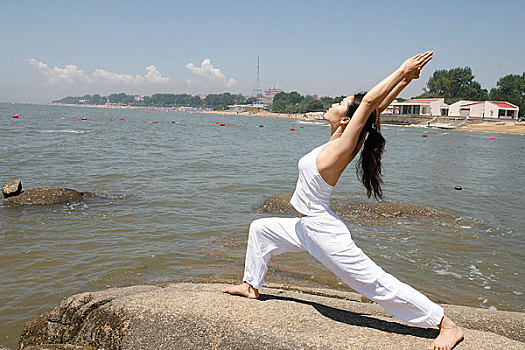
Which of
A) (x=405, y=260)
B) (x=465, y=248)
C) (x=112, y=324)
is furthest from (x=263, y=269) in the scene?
(x=465, y=248)

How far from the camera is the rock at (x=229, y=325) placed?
3.32m

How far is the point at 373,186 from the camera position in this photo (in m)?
3.75

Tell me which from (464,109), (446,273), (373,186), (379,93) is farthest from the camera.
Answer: (464,109)

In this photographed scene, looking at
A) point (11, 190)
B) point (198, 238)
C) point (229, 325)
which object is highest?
point (229, 325)

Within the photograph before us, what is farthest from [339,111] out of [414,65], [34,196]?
[34,196]

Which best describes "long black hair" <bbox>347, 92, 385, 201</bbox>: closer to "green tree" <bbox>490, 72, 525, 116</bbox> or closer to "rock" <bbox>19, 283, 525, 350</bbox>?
→ "rock" <bbox>19, 283, 525, 350</bbox>

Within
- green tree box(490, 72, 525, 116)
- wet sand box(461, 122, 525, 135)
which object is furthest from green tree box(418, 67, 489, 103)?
wet sand box(461, 122, 525, 135)

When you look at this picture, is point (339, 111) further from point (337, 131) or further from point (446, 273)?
point (446, 273)

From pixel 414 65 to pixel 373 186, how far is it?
44.0 inches

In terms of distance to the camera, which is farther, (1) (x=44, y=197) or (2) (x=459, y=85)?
(2) (x=459, y=85)

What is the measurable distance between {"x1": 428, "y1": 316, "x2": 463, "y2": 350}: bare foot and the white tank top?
1300 mm

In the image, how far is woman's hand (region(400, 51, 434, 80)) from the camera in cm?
316

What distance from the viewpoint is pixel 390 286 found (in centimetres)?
330

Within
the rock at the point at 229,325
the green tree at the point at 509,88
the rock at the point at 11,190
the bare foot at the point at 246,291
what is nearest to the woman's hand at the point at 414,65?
the rock at the point at 229,325
